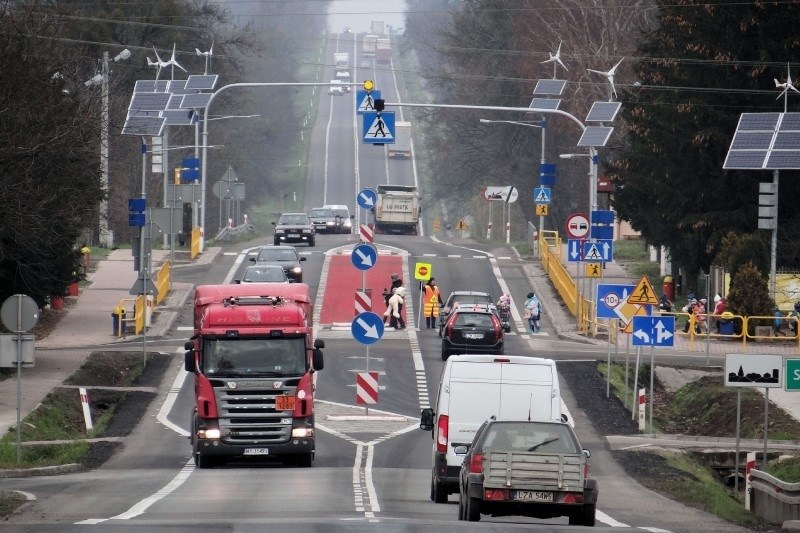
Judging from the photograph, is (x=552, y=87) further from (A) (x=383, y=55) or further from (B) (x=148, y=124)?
(A) (x=383, y=55)

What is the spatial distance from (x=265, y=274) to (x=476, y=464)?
103 ft

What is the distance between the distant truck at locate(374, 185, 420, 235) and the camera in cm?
8375

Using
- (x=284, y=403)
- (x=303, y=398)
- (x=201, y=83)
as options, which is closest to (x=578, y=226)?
(x=303, y=398)

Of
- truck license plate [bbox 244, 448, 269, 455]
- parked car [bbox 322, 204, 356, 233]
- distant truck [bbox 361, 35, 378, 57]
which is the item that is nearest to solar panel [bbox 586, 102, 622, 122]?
parked car [bbox 322, 204, 356, 233]

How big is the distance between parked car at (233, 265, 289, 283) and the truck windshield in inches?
889

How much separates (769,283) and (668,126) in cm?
933

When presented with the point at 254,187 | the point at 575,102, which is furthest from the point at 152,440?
the point at 254,187

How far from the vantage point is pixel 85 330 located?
47125mm

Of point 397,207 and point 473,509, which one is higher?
point 397,207

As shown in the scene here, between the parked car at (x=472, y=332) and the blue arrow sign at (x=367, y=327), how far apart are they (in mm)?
9567

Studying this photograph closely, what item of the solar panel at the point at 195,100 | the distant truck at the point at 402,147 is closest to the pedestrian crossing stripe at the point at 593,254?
the solar panel at the point at 195,100

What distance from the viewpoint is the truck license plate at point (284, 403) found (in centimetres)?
2559

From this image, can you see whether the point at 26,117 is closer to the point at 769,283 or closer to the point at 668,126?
the point at 769,283

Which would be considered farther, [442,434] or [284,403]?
[284,403]
